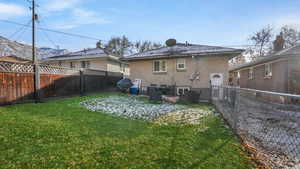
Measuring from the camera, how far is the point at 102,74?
1261cm

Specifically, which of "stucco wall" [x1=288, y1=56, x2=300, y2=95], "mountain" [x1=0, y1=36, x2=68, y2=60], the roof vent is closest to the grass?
"stucco wall" [x1=288, y1=56, x2=300, y2=95]

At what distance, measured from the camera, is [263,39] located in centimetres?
2539

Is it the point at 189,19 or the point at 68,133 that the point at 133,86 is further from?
the point at 68,133

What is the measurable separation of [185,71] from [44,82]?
9.16 metres

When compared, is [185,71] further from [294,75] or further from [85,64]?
[85,64]

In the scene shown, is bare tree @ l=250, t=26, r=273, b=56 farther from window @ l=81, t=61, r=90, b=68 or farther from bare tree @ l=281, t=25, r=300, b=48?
window @ l=81, t=61, r=90, b=68

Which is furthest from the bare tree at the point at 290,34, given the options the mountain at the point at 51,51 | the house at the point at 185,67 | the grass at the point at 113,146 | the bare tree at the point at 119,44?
the mountain at the point at 51,51

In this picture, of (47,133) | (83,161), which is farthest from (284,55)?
(47,133)

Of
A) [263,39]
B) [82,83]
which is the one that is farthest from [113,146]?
[263,39]

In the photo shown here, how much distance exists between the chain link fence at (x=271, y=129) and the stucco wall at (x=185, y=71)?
5.65m

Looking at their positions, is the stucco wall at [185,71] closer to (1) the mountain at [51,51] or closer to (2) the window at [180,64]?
(2) the window at [180,64]

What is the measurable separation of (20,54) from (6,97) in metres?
15.9

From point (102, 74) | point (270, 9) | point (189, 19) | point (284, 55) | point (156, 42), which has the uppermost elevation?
point (156, 42)

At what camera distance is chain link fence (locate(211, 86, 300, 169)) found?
225 centimetres
